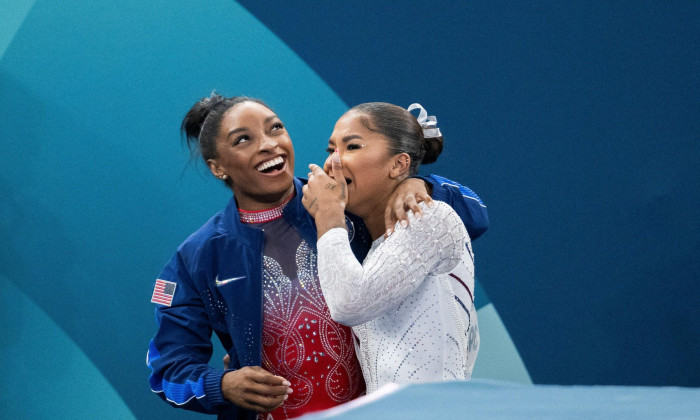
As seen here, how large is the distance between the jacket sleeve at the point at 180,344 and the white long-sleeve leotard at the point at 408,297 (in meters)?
0.46

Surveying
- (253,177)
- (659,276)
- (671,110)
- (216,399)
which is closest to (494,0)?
(671,110)

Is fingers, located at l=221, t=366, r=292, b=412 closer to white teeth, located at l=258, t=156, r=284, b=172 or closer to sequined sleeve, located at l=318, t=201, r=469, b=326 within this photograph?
sequined sleeve, located at l=318, t=201, r=469, b=326

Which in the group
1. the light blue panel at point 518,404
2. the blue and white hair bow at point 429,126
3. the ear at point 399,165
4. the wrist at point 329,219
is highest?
the blue and white hair bow at point 429,126

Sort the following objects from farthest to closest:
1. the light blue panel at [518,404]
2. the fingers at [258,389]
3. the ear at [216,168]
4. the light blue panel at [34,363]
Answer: the light blue panel at [34,363]
the ear at [216,168]
the fingers at [258,389]
the light blue panel at [518,404]

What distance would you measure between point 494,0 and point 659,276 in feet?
4.06

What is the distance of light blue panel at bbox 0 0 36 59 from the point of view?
2924 mm

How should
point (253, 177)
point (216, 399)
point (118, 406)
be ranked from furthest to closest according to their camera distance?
point (118, 406), point (253, 177), point (216, 399)

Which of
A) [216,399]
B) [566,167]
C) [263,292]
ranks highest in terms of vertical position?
[566,167]

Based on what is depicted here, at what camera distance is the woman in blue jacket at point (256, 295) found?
1.95 m

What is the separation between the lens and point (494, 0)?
3.03 meters

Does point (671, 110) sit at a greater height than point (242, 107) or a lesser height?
greater

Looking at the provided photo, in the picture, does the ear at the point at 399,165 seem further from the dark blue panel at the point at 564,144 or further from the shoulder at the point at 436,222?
the dark blue panel at the point at 564,144

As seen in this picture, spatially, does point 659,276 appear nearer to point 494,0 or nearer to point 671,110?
point 671,110

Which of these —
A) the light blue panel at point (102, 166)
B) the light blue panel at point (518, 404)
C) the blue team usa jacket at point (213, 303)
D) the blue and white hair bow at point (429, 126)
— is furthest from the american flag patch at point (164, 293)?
the light blue panel at point (518, 404)
